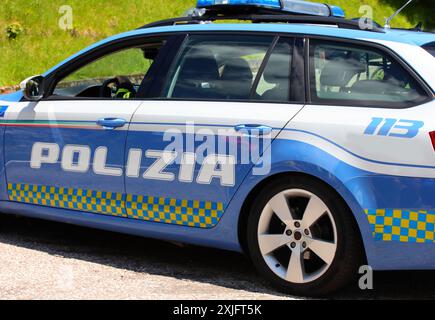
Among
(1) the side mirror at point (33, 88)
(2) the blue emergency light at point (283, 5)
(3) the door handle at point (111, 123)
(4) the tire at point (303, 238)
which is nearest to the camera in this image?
(4) the tire at point (303, 238)

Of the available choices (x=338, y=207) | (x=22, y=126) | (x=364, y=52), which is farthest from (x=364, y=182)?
(x=22, y=126)

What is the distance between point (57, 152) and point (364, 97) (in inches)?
82.9

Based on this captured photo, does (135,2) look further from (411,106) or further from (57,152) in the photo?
(411,106)

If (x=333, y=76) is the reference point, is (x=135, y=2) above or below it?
above

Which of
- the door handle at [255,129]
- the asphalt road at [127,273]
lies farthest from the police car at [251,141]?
the asphalt road at [127,273]

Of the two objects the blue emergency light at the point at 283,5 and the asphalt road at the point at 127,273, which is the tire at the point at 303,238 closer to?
the asphalt road at the point at 127,273

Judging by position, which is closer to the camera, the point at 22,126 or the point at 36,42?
the point at 22,126

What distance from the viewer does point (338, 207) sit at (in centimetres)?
437

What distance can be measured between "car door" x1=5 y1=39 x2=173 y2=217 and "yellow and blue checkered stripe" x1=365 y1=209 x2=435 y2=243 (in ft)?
5.47

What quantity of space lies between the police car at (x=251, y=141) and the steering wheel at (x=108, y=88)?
0.4 inches

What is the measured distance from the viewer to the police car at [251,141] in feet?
14.0

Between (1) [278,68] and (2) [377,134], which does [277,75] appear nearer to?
(1) [278,68]

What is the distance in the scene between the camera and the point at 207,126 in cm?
475

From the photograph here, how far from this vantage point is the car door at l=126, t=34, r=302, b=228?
464 cm
